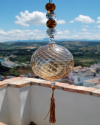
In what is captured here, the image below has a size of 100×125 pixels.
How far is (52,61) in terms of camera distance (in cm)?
52

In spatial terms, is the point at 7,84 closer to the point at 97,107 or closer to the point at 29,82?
the point at 29,82

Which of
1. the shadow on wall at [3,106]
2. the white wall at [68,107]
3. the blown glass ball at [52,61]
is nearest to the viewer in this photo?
the blown glass ball at [52,61]

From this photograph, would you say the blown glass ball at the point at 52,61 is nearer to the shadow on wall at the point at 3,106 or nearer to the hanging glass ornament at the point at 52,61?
the hanging glass ornament at the point at 52,61

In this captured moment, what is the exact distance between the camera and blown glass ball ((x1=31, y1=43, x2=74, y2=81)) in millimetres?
526

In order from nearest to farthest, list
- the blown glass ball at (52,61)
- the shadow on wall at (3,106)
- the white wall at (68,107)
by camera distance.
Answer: the blown glass ball at (52,61) → the white wall at (68,107) → the shadow on wall at (3,106)

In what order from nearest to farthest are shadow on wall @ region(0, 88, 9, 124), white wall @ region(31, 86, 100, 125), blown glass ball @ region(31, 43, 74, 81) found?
blown glass ball @ region(31, 43, 74, 81) < white wall @ region(31, 86, 100, 125) < shadow on wall @ region(0, 88, 9, 124)

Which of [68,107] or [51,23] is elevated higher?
[51,23]

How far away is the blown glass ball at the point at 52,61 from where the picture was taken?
53 centimetres

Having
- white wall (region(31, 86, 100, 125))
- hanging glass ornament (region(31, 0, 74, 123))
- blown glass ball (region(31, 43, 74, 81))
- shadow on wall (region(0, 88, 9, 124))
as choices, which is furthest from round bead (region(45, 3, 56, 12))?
shadow on wall (region(0, 88, 9, 124))

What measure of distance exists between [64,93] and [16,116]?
70 cm

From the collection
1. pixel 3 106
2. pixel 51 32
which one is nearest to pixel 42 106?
pixel 3 106

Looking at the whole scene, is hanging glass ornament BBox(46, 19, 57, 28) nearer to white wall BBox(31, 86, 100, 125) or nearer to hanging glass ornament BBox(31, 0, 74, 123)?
hanging glass ornament BBox(31, 0, 74, 123)

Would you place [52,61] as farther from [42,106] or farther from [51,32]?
[42,106]

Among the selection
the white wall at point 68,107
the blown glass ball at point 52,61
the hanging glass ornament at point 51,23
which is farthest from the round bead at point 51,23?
the white wall at point 68,107
